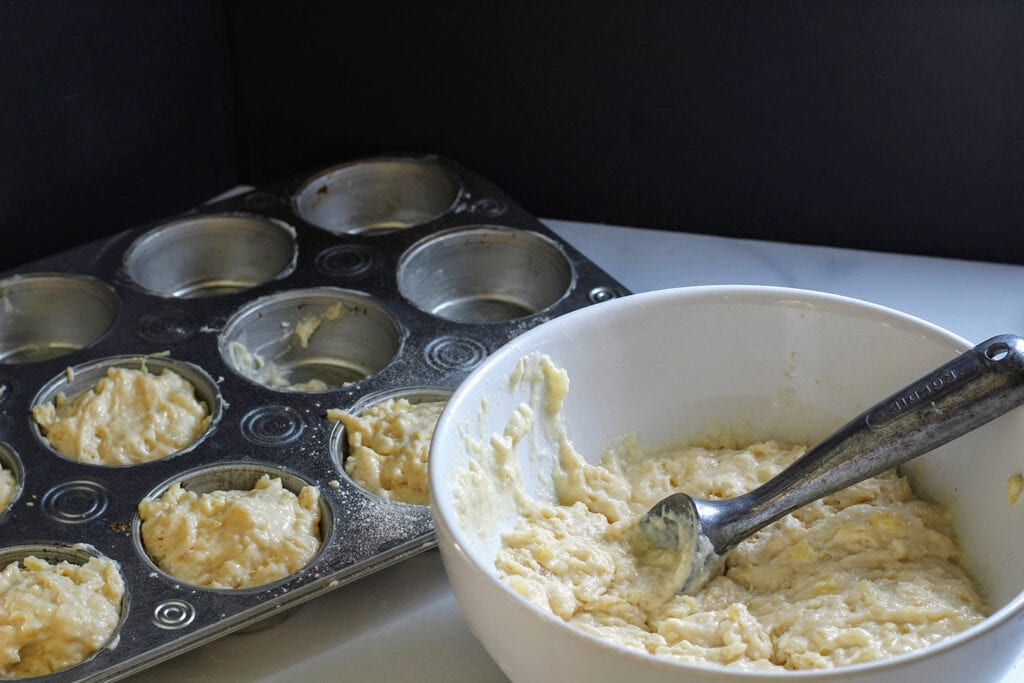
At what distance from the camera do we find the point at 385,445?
1.73m

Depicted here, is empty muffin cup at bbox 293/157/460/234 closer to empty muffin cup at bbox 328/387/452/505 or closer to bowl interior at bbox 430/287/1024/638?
empty muffin cup at bbox 328/387/452/505

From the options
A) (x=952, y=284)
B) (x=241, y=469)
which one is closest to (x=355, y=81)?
(x=241, y=469)

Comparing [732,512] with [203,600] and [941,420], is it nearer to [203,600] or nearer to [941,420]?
[941,420]

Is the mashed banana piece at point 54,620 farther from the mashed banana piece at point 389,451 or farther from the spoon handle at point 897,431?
the spoon handle at point 897,431

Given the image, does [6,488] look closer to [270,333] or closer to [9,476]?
[9,476]

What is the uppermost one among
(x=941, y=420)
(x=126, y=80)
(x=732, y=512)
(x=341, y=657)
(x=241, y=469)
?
(x=126, y=80)

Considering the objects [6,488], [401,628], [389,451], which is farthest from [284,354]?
[401,628]

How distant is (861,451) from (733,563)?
7.6 inches

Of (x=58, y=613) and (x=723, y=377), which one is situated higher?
(x=723, y=377)

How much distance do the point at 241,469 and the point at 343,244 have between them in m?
0.58

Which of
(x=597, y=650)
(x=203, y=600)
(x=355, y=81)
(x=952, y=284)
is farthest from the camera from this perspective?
(x=355, y=81)

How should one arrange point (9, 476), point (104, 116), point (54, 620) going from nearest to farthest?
1. point (54, 620)
2. point (9, 476)
3. point (104, 116)

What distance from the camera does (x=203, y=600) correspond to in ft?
4.85

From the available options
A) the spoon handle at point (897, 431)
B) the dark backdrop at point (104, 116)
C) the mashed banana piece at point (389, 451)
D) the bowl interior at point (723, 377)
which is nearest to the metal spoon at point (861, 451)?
the spoon handle at point (897, 431)
